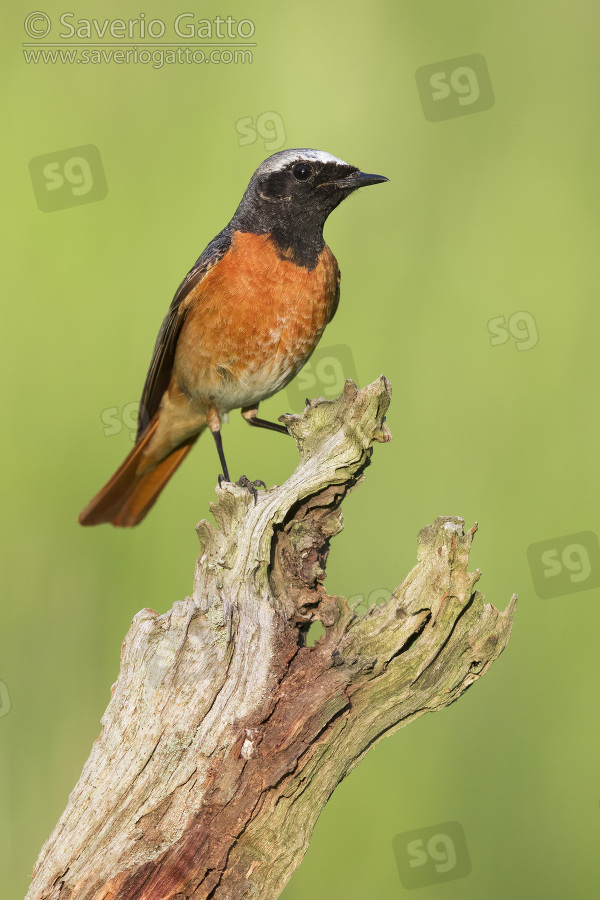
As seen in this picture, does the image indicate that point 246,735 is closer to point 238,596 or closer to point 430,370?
point 238,596

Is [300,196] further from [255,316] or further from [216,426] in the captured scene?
[216,426]

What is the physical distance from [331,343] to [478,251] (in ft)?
3.22

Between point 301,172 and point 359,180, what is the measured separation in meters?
0.30

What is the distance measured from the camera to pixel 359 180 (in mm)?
4445

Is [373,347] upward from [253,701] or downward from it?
upward

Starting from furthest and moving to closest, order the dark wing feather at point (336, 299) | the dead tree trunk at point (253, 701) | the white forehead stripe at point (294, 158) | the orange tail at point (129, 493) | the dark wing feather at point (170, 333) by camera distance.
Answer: the orange tail at point (129, 493) < the dark wing feather at point (336, 299) < the dark wing feather at point (170, 333) < the white forehead stripe at point (294, 158) < the dead tree trunk at point (253, 701)

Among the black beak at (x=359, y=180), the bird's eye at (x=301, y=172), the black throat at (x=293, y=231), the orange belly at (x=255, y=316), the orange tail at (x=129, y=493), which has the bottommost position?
the orange tail at (x=129, y=493)

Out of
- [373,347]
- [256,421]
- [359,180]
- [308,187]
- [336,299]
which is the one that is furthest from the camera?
[256,421]

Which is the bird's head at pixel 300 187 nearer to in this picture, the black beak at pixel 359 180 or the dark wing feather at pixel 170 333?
the black beak at pixel 359 180

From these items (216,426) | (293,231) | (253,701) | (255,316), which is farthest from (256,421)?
(253,701)

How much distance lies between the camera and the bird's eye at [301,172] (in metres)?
4.52

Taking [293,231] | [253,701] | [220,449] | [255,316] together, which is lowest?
[253,701]

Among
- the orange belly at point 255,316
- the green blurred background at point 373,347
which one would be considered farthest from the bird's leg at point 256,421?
the orange belly at point 255,316

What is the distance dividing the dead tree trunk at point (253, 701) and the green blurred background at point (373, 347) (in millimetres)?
1415
